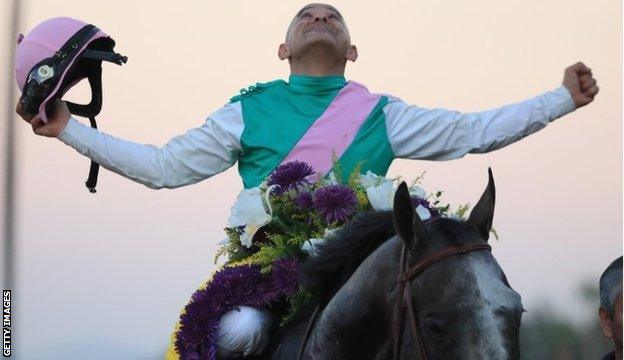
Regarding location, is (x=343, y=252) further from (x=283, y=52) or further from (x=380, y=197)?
(x=283, y=52)

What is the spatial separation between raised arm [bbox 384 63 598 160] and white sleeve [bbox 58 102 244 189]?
0.69 m

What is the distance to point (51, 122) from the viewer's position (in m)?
5.39

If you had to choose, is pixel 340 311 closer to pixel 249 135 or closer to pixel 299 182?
pixel 299 182

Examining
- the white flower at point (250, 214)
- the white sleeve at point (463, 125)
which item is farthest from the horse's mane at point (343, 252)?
the white sleeve at point (463, 125)

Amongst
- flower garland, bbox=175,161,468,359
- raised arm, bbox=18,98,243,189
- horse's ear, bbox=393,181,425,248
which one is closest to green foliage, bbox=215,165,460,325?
flower garland, bbox=175,161,468,359

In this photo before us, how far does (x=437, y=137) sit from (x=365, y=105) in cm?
35

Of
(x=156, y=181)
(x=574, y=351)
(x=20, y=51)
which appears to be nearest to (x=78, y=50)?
(x=20, y=51)

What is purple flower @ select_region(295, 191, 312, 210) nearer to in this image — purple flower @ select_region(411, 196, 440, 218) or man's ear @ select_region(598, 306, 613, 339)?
purple flower @ select_region(411, 196, 440, 218)

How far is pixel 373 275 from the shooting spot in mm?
4332

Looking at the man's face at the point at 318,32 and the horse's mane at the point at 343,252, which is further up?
the man's face at the point at 318,32

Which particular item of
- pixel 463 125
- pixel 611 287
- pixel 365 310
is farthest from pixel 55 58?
pixel 611 287

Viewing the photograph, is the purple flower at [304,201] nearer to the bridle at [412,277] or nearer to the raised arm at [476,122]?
the raised arm at [476,122]

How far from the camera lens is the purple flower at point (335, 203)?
499 centimetres

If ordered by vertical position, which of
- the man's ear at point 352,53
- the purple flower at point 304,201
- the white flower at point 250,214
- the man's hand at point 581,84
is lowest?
the white flower at point 250,214
